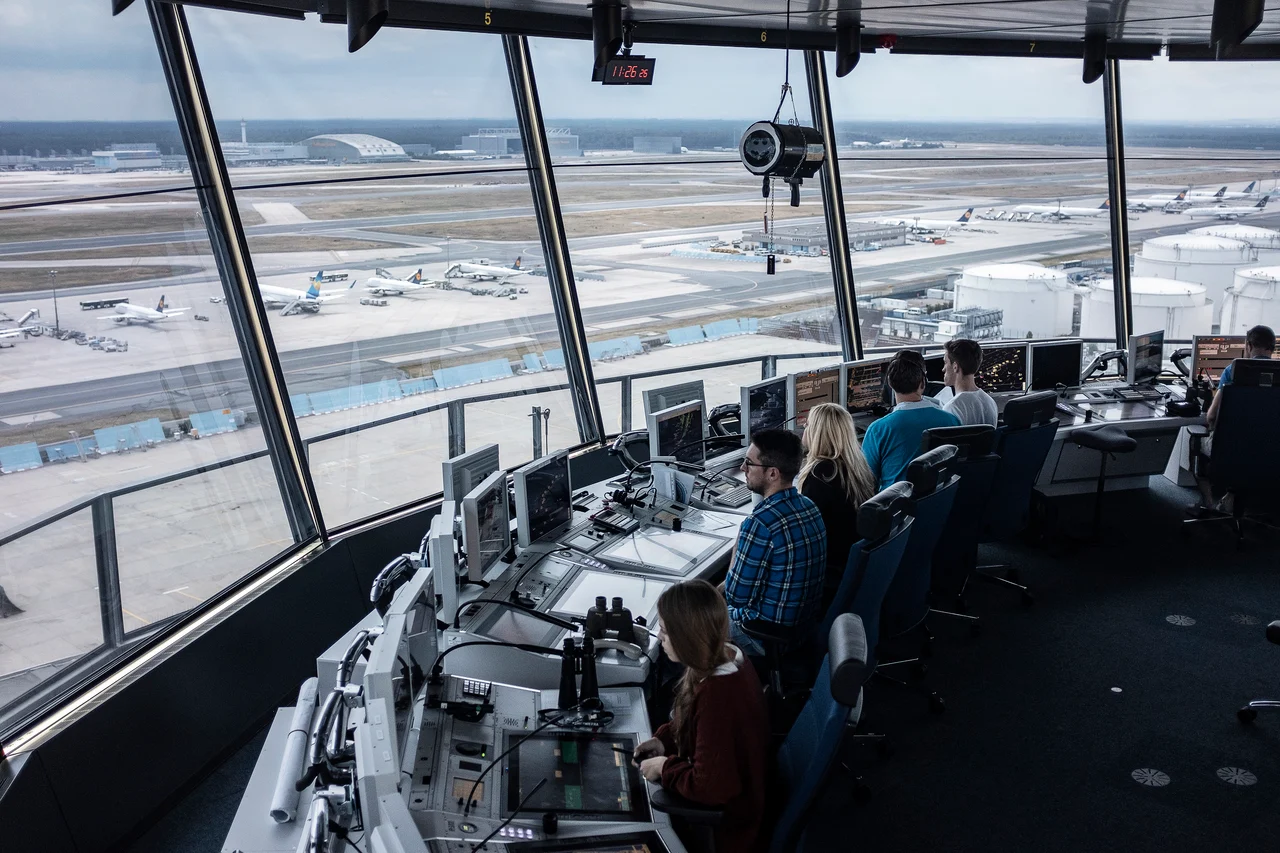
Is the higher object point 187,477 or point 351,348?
point 351,348

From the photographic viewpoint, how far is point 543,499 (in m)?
3.74

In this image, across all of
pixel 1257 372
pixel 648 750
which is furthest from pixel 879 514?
pixel 1257 372

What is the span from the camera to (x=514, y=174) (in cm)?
556

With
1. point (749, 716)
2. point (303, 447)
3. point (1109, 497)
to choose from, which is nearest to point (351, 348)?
point (303, 447)

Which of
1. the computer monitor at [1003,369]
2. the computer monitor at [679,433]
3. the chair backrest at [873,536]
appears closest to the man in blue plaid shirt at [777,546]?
the chair backrest at [873,536]

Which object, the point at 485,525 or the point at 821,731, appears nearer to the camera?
the point at 821,731

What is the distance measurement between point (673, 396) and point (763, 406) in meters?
0.64

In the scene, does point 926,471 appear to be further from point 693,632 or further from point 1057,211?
point 1057,211

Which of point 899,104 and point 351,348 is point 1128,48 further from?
point 351,348

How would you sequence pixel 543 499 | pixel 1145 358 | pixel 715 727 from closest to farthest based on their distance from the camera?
1. pixel 715 727
2. pixel 543 499
3. pixel 1145 358

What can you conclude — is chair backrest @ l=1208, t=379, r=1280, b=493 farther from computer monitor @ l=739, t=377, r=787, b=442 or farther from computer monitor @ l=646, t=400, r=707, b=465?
computer monitor @ l=646, t=400, r=707, b=465

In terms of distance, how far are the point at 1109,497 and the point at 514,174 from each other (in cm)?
465

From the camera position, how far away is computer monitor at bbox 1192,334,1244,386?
633cm

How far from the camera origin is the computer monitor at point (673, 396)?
4551 mm
